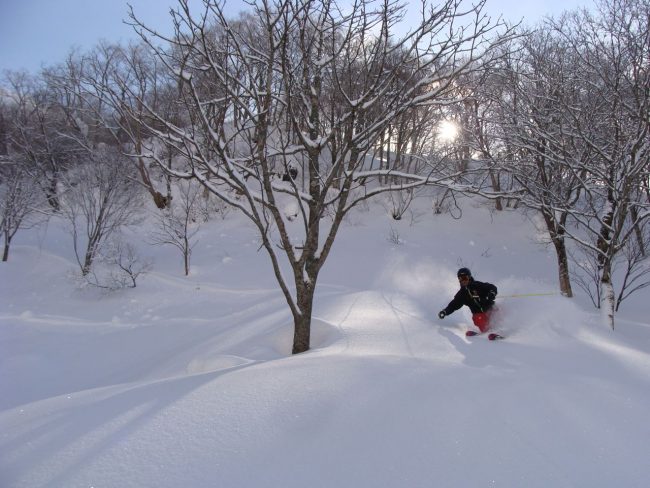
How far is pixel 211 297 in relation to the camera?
481 inches

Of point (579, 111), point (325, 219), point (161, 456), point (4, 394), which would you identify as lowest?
Answer: point (4, 394)

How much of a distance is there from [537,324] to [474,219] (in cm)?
1432

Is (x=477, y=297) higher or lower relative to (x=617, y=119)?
lower

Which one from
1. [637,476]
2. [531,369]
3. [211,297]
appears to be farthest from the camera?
[211,297]

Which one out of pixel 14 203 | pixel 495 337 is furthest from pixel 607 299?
pixel 14 203

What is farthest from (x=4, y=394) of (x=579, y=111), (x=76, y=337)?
(x=579, y=111)

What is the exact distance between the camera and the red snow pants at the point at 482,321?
5.45 meters

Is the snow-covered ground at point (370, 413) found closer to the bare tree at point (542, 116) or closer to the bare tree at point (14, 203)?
the bare tree at point (542, 116)

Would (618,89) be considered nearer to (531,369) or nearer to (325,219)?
(531,369)

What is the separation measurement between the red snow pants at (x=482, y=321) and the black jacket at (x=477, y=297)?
0.11 meters

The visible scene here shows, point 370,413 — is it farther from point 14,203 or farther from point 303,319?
point 14,203

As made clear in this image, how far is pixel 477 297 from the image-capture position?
5.73m

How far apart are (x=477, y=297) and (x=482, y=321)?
1.28 feet

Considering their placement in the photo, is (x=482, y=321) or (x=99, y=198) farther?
(x=99, y=198)
